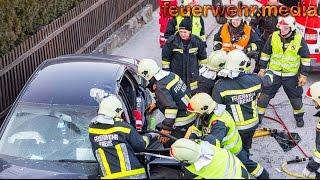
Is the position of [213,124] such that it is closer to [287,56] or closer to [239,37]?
[287,56]

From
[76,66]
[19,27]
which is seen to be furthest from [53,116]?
[19,27]

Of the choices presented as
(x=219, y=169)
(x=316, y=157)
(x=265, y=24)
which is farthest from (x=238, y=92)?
(x=265, y=24)

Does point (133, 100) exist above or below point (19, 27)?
below

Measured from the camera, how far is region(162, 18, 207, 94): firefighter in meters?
8.35

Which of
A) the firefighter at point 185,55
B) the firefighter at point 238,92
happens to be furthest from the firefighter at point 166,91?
the firefighter at point 185,55

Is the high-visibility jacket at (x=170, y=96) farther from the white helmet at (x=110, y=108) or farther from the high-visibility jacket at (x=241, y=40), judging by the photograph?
the high-visibility jacket at (x=241, y=40)

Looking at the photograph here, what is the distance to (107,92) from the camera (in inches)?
255

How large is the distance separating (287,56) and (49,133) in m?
3.75

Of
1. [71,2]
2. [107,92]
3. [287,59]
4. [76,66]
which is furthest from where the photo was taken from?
[71,2]

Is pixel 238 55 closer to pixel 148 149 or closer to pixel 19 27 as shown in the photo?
pixel 148 149

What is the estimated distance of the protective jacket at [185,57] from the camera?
27.5 feet

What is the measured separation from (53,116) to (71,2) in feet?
16.8

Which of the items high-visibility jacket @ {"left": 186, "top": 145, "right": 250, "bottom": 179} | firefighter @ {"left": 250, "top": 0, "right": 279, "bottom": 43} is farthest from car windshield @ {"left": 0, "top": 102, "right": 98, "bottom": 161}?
firefighter @ {"left": 250, "top": 0, "right": 279, "bottom": 43}

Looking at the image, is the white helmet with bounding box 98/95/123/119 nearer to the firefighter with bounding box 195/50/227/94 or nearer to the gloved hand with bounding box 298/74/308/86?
the firefighter with bounding box 195/50/227/94
